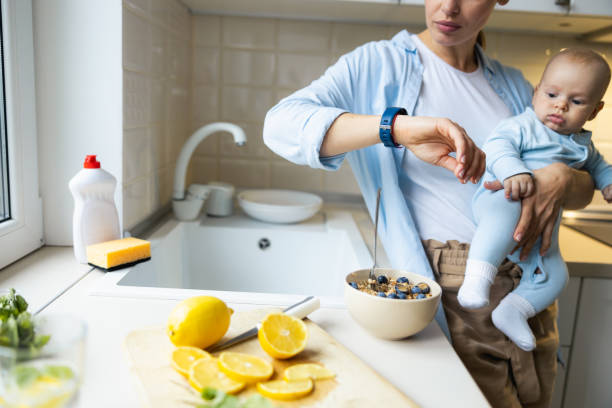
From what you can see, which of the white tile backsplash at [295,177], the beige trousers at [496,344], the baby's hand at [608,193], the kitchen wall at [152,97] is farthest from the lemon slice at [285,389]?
the white tile backsplash at [295,177]

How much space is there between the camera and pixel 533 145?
3.43ft

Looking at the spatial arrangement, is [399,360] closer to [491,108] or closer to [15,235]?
[491,108]

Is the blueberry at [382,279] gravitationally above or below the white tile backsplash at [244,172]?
below

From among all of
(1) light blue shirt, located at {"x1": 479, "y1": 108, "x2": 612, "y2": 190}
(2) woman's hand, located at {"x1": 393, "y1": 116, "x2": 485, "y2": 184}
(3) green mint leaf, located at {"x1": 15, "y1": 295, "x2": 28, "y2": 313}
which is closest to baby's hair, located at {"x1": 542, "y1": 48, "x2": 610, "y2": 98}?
(1) light blue shirt, located at {"x1": 479, "y1": 108, "x2": 612, "y2": 190}

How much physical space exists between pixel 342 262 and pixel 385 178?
1.21 ft

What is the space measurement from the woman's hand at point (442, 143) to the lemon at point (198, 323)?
1.45 ft

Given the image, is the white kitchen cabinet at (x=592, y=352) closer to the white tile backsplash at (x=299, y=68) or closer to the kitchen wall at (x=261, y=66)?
the kitchen wall at (x=261, y=66)

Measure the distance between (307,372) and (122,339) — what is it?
281mm

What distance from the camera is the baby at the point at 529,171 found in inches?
36.9

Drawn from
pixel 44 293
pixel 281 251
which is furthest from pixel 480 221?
pixel 44 293

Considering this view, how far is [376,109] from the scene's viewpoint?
109 centimetres

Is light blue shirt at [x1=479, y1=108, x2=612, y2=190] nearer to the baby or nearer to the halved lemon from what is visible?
the baby

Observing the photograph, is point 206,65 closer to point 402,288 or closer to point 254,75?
point 254,75

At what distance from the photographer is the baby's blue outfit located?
96cm
